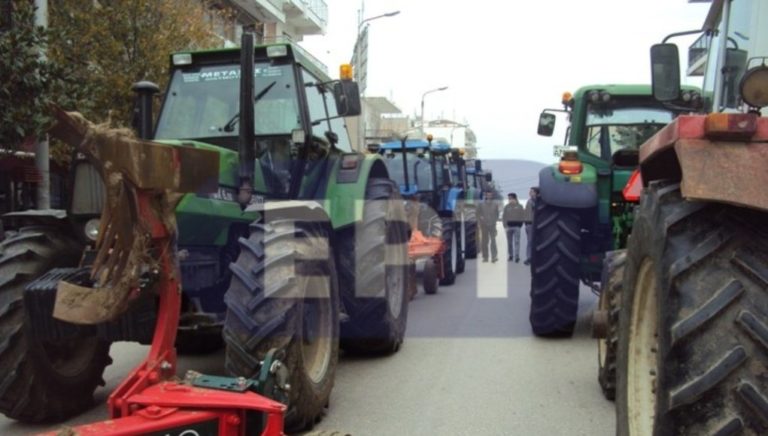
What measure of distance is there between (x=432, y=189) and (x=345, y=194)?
299 inches

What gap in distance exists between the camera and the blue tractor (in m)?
13.1

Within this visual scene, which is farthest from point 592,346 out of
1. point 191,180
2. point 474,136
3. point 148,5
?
point 474,136

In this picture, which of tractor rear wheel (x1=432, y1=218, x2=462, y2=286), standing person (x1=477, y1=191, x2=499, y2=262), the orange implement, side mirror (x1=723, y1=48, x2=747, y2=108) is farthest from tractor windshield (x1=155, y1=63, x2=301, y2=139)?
standing person (x1=477, y1=191, x2=499, y2=262)

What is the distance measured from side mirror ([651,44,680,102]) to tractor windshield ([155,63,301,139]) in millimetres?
2819

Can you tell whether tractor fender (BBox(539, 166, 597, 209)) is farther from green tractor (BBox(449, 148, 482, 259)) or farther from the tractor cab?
green tractor (BBox(449, 148, 482, 259))

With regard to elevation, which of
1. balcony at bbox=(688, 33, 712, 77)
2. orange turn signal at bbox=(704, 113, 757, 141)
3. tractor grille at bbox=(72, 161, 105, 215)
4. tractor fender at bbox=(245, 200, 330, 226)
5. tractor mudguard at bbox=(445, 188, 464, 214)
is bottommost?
tractor mudguard at bbox=(445, 188, 464, 214)

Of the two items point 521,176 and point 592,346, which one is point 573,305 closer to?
point 592,346

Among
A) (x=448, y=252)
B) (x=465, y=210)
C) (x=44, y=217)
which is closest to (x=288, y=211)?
(x=44, y=217)

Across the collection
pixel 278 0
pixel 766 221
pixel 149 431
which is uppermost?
pixel 278 0

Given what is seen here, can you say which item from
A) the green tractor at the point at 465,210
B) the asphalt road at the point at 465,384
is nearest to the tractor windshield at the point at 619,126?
the asphalt road at the point at 465,384

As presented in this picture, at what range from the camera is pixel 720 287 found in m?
2.39

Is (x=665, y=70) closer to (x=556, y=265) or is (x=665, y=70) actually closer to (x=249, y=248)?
(x=249, y=248)

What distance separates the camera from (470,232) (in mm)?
16578

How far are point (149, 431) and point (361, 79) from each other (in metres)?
20.4
